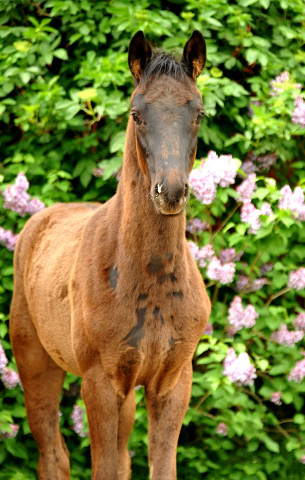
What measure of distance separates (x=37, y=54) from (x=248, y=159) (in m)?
1.73

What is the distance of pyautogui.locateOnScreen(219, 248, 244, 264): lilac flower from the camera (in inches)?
208

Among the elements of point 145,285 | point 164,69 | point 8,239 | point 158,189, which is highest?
point 164,69

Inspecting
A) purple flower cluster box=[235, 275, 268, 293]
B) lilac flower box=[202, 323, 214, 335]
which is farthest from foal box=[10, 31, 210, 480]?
purple flower cluster box=[235, 275, 268, 293]

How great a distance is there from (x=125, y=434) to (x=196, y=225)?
150 cm

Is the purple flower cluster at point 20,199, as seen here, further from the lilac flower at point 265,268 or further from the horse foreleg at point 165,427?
the horse foreleg at point 165,427

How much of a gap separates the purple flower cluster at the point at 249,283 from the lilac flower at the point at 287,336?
12.3 inches

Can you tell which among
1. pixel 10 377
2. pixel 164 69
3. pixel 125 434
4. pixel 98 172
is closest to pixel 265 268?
pixel 98 172

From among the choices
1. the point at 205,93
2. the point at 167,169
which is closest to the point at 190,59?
the point at 167,169

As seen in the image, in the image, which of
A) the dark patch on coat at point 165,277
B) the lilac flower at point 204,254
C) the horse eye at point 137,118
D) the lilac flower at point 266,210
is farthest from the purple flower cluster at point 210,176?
the horse eye at point 137,118

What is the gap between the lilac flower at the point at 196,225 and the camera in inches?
210

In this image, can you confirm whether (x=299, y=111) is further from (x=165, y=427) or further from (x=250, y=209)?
(x=165, y=427)

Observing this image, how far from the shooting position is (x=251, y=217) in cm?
495

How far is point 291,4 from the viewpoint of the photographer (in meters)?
5.59

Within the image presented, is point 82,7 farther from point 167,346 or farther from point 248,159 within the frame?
point 167,346
